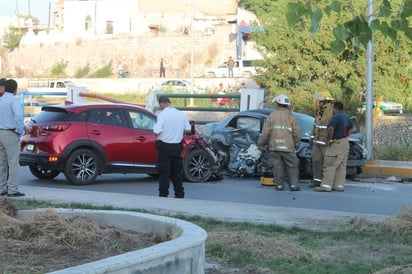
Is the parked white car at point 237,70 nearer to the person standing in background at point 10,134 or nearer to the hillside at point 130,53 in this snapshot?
the hillside at point 130,53

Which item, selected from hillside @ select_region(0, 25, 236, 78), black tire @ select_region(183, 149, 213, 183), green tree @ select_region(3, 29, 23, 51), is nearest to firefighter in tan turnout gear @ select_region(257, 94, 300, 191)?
black tire @ select_region(183, 149, 213, 183)

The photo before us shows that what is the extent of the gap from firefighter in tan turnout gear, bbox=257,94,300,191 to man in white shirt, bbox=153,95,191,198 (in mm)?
2517

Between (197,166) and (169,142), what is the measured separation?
3.50 m

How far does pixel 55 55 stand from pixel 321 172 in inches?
2563

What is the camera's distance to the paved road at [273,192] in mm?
12117

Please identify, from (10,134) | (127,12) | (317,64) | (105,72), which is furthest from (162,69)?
(10,134)

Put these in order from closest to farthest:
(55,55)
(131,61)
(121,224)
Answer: (121,224), (131,61), (55,55)

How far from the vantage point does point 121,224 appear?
659 centimetres

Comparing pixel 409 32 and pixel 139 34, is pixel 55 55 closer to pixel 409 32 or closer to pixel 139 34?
pixel 139 34

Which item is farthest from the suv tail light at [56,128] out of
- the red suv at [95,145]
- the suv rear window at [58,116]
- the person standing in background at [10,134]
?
the person standing in background at [10,134]

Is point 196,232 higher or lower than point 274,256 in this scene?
higher

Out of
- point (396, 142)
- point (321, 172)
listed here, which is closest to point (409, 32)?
point (321, 172)

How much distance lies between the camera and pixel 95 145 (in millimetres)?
14031

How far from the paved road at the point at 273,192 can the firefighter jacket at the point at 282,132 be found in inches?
34.2
